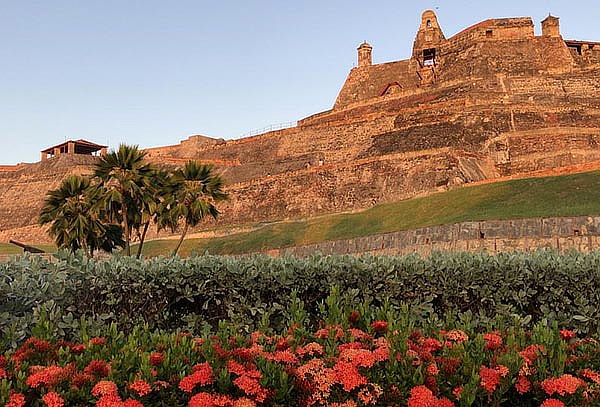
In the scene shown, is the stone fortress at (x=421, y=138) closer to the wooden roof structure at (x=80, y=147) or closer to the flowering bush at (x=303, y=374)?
the wooden roof structure at (x=80, y=147)

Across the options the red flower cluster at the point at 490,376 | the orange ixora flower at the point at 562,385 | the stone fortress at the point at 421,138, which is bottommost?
the orange ixora flower at the point at 562,385

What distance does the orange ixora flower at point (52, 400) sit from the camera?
152 inches

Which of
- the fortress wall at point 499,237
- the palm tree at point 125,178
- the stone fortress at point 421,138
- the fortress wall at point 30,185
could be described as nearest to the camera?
the fortress wall at point 499,237

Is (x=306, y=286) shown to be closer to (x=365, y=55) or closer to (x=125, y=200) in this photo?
(x=125, y=200)

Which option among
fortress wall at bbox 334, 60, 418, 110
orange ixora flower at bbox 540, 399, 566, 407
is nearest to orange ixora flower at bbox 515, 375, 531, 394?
orange ixora flower at bbox 540, 399, 566, 407

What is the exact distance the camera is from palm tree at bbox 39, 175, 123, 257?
29000 millimetres

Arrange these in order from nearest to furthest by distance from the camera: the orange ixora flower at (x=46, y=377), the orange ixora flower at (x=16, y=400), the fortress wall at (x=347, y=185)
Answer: the orange ixora flower at (x=16, y=400) < the orange ixora flower at (x=46, y=377) < the fortress wall at (x=347, y=185)

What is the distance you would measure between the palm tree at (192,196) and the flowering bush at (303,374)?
2415cm

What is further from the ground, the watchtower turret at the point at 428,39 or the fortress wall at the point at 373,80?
the watchtower turret at the point at 428,39

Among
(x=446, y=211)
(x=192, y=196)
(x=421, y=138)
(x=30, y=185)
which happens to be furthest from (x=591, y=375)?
(x=30, y=185)

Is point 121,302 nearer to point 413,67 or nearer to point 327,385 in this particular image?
point 327,385

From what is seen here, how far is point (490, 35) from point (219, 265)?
56.4 meters

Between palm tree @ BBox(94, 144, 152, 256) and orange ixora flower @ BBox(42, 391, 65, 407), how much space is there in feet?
83.5

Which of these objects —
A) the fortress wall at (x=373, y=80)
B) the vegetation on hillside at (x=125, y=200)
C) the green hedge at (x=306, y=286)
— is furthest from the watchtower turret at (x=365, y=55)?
the green hedge at (x=306, y=286)
